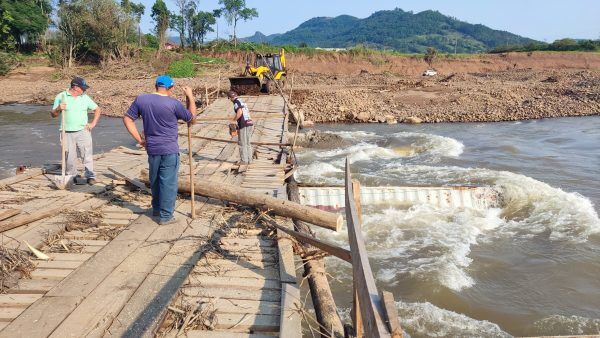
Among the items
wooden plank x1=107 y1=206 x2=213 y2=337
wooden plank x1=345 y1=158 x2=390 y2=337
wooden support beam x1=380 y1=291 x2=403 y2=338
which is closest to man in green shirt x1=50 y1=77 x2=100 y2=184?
wooden plank x1=107 y1=206 x2=213 y2=337

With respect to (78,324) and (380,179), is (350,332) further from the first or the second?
(380,179)

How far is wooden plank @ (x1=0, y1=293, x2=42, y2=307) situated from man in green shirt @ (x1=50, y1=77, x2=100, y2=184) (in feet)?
10.6

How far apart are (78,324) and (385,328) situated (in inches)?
88.2

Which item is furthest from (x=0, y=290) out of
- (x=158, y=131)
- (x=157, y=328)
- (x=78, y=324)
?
(x=158, y=131)

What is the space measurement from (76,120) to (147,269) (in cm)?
335

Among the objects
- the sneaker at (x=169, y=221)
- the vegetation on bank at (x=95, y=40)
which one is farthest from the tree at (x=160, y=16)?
the sneaker at (x=169, y=221)

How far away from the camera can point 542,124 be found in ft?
68.4

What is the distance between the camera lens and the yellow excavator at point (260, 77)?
20.5 metres

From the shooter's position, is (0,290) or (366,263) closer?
(366,263)

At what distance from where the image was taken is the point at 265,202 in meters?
5.29

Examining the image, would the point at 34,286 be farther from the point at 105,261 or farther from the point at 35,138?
the point at 35,138

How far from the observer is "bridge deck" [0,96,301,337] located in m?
3.14

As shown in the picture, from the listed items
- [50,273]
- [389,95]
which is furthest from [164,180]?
[389,95]

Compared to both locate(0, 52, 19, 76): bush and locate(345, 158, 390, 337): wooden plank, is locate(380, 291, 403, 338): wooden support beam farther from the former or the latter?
locate(0, 52, 19, 76): bush
